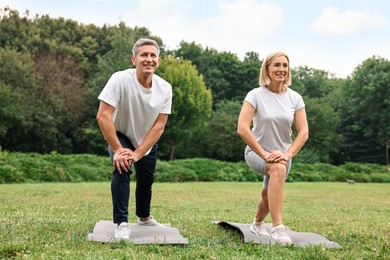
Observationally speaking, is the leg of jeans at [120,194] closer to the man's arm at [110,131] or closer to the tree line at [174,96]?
the man's arm at [110,131]

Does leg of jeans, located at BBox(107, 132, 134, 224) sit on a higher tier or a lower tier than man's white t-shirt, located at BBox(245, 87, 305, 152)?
lower

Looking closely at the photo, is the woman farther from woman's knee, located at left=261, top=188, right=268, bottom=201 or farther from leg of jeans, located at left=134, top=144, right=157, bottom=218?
leg of jeans, located at left=134, top=144, right=157, bottom=218

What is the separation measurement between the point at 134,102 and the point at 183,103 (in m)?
32.7

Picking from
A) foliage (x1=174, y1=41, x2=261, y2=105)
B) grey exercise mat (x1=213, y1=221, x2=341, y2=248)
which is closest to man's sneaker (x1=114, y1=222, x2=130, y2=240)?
grey exercise mat (x1=213, y1=221, x2=341, y2=248)

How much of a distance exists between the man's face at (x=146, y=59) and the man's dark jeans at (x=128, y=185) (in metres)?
0.79

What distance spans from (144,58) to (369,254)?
301 centimetres

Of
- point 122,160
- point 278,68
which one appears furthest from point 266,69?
point 122,160

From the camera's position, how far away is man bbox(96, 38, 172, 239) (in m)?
5.02

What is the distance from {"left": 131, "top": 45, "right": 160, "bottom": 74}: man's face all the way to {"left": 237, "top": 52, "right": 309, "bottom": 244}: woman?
44.2 inches

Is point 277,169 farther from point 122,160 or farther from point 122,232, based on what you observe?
point 122,232

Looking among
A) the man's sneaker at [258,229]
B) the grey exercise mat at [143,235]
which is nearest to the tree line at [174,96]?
the grey exercise mat at [143,235]

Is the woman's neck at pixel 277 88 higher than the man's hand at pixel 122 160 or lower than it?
higher

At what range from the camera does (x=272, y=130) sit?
5.35 m

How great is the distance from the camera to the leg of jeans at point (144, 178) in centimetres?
554
